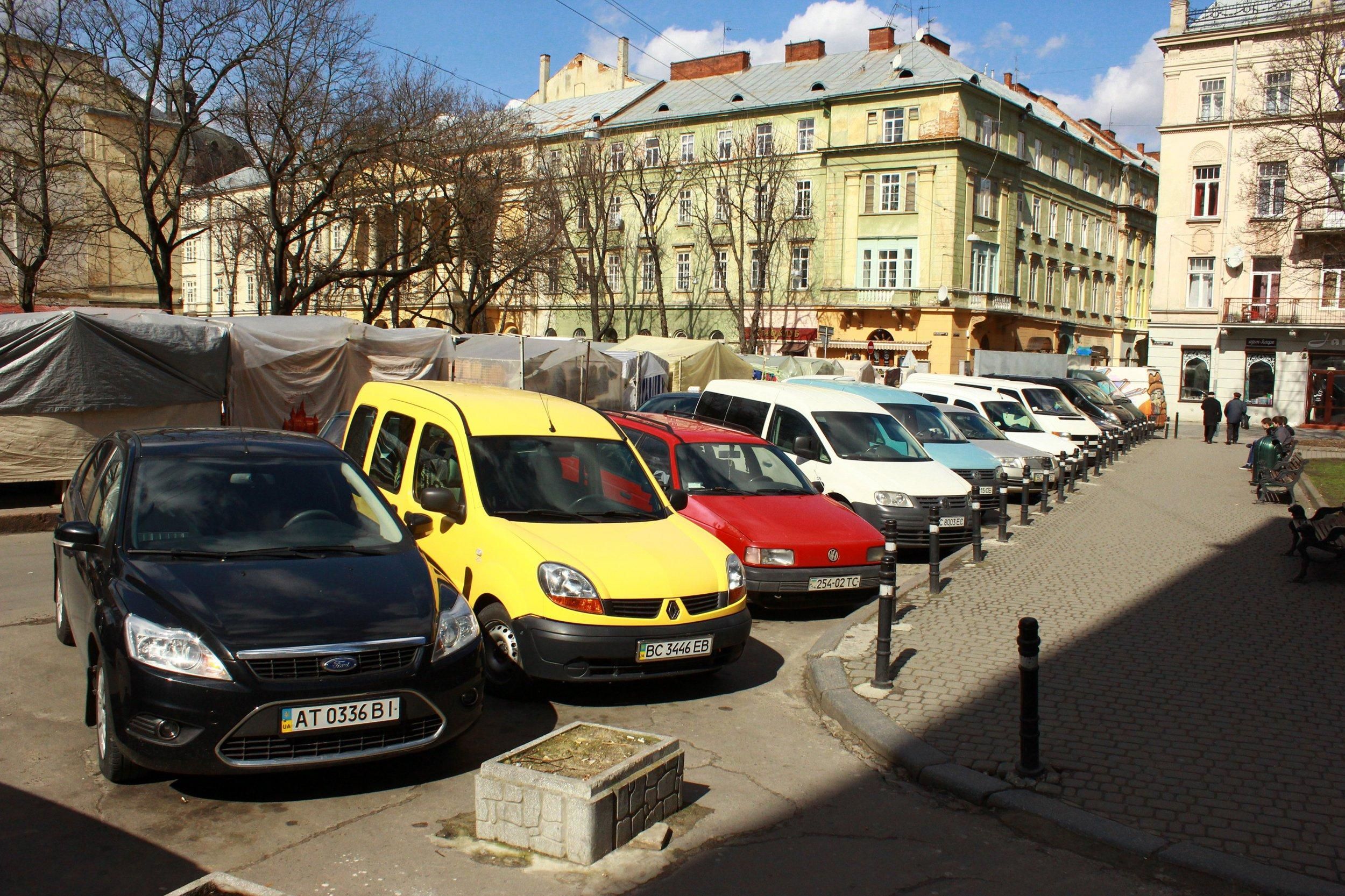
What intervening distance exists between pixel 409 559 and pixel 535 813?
1828 mm

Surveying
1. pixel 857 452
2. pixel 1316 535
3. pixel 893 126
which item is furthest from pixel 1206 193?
pixel 857 452

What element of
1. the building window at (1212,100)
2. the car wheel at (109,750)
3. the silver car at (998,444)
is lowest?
the car wheel at (109,750)

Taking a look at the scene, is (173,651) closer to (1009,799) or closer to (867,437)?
(1009,799)

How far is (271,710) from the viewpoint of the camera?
4711 millimetres

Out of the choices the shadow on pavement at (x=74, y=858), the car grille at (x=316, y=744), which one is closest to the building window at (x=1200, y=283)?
the car grille at (x=316, y=744)

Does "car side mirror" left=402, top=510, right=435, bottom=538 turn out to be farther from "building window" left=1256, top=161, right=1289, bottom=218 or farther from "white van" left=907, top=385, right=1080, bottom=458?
"building window" left=1256, top=161, right=1289, bottom=218

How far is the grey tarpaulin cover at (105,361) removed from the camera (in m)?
13.6

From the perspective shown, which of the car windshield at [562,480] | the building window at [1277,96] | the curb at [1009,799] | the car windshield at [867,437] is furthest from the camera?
the building window at [1277,96]

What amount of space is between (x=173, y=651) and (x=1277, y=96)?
162ft

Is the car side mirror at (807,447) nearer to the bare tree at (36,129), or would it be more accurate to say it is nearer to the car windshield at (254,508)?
the car windshield at (254,508)

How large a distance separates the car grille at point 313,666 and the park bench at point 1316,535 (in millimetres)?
9890

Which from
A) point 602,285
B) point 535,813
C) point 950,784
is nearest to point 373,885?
point 535,813

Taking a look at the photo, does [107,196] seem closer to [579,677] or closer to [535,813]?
[579,677]

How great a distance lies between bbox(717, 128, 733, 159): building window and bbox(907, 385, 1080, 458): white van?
35.6m
